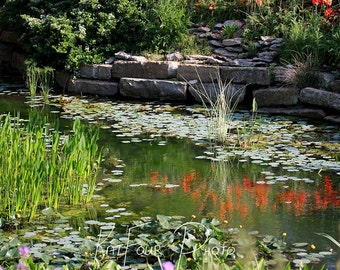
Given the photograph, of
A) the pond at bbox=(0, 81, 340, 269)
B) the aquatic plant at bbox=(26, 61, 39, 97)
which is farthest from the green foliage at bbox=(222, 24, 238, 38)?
the aquatic plant at bbox=(26, 61, 39, 97)

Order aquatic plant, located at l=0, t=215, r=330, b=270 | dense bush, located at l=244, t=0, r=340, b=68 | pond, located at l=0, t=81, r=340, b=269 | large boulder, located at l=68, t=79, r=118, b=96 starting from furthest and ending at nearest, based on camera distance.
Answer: large boulder, located at l=68, t=79, r=118, b=96
dense bush, located at l=244, t=0, r=340, b=68
pond, located at l=0, t=81, r=340, b=269
aquatic plant, located at l=0, t=215, r=330, b=270

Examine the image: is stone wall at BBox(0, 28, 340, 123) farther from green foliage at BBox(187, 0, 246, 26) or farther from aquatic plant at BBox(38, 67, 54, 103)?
green foliage at BBox(187, 0, 246, 26)

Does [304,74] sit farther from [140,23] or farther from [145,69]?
[140,23]

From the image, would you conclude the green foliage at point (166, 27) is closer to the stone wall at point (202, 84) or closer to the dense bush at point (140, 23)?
the dense bush at point (140, 23)

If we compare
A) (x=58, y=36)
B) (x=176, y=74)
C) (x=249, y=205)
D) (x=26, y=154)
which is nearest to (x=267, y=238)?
(x=249, y=205)

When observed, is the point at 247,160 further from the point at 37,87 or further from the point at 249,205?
the point at 37,87

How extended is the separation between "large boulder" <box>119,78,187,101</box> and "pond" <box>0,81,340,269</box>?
1.62ft

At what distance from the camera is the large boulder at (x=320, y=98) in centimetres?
923

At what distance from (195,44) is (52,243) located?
6404 millimetres

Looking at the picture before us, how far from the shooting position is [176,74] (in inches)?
417

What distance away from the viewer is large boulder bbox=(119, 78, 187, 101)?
1038 centimetres

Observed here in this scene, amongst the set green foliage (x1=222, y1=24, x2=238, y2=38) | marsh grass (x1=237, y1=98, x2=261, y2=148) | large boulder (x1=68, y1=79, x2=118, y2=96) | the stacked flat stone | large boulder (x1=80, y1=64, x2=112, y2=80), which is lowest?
marsh grass (x1=237, y1=98, x2=261, y2=148)

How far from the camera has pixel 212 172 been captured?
6.99 metres

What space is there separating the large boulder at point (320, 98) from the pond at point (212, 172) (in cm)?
39
